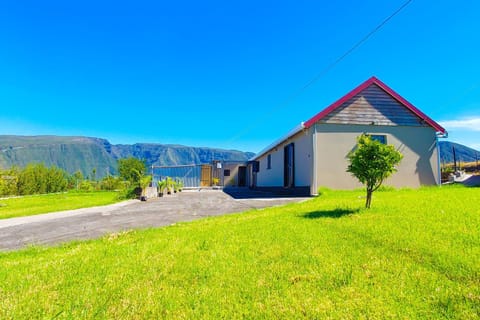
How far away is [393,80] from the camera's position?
479 inches

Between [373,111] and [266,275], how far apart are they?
11.2m

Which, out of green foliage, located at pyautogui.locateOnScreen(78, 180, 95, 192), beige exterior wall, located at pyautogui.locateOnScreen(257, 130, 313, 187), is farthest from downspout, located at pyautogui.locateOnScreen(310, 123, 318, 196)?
green foliage, located at pyautogui.locateOnScreen(78, 180, 95, 192)

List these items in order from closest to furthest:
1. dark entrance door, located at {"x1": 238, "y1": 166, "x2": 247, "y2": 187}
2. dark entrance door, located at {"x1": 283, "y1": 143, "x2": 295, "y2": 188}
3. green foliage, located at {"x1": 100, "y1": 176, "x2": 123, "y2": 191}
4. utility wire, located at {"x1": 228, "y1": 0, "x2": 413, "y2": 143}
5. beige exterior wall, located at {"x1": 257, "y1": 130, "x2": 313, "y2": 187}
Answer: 1. utility wire, located at {"x1": 228, "y1": 0, "x2": 413, "y2": 143}
2. beige exterior wall, located at {"x1": 257, "y1": 130, "x2": 313, "y2": 187}
3. dark entrance door, located at {"x1": 283, "y1": 143, "x2": 295, "y2": 188}
4. green foliage, located at {"x1": 100, "y1": 176, "x2": 123, "y2": 191}
5. dark entrance door, located at {"x1": 238, "y1": 166, "x2": 247, "y2": 187}

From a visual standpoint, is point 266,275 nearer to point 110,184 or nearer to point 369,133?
point 369,133

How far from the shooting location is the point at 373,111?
11.4 m

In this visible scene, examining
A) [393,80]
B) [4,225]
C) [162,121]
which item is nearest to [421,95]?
[393,80]

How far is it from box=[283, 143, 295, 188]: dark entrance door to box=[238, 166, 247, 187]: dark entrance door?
14.2 m

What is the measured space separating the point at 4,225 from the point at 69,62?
51.6 feet

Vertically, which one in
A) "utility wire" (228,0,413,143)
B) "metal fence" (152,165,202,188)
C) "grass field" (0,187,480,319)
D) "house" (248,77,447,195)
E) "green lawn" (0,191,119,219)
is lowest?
"green lawn" (0,191,119,219)

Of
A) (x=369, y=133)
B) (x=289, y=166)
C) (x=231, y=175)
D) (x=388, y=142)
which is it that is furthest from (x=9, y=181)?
(x=388, y=142)

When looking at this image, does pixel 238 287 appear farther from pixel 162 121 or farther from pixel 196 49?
pixel 162 121

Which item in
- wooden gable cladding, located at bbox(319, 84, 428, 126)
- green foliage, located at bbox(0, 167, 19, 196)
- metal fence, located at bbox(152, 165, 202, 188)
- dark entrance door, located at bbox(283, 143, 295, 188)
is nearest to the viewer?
wooden gable cladding, located at bbox(319, 84, 428, 126)

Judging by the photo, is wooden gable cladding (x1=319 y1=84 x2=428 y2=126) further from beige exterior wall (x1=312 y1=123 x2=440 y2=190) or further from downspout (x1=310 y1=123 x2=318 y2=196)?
downspout (x1=310 y1=123 x2=318 y2=196)

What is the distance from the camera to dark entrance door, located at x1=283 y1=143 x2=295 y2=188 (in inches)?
527
